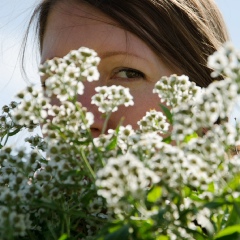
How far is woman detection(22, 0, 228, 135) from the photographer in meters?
2.74

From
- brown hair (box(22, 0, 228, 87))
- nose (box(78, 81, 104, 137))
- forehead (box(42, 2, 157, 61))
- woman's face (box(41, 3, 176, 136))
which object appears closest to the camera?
nose (box(78, 81, 104, 137))

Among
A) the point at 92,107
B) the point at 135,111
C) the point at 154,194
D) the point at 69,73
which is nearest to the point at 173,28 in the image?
the point at 135,111

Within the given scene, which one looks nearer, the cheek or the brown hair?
the cheek

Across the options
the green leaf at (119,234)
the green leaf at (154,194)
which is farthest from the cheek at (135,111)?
the green leaf at (119,234)

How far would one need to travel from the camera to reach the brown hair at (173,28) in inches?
115

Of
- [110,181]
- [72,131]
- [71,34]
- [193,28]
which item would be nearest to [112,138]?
[72,131]

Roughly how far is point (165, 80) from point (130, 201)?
43 cm

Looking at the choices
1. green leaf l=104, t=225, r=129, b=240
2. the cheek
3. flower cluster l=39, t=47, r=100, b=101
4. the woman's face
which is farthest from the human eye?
green leaf l=104, t=225, r=129, b=240

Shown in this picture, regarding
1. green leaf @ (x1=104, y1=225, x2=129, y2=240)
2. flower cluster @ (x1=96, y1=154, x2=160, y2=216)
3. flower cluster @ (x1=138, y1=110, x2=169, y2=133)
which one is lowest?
green leaf @ (x1=104, y1=225, x2=129, y2=240)

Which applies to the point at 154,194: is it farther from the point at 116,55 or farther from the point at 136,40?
the point at 136,40

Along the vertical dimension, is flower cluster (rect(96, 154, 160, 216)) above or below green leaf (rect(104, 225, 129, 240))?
above

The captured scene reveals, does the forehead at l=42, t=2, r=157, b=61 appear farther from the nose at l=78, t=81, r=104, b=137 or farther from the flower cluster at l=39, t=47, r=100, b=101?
the flower cluster at l=39, t=47, r=100, b=101

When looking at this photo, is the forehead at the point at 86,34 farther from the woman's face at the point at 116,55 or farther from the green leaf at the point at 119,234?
the green leaf at the point at 119,234

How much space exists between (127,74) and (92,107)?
351 millimetres
